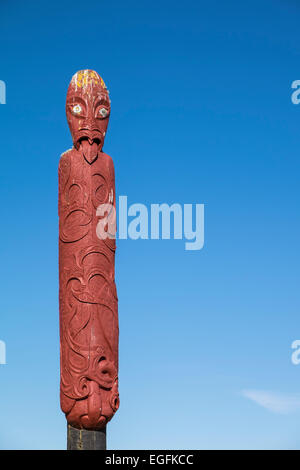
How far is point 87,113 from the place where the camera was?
13820 mm

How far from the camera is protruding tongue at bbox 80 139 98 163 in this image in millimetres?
13664

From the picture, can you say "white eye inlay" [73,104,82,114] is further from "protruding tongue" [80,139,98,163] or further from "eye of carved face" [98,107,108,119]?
"protruding tongue" [80,139,98,163]

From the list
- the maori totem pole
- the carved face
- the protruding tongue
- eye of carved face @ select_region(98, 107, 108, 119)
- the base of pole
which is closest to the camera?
Result: the base of pole

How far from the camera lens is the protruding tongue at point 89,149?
538 inches

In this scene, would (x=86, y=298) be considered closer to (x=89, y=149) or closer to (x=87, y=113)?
(x=89, y=149)

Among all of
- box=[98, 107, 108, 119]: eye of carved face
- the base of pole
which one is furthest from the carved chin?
the base of pole

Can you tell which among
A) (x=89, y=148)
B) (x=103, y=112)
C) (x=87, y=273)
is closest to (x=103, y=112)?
(x=103, y=112)

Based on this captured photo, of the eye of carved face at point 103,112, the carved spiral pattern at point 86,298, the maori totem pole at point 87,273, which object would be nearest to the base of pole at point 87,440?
the maori totem pole at point 87,273

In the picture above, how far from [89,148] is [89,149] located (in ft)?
0.08

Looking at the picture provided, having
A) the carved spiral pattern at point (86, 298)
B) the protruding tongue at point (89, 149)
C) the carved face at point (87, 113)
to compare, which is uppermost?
the carved face at point (87, 113)

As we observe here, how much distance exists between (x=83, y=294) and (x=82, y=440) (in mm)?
2290

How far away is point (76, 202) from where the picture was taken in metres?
13.5

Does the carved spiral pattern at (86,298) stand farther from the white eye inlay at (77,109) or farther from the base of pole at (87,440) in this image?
the white eye inlay at (77,109)
